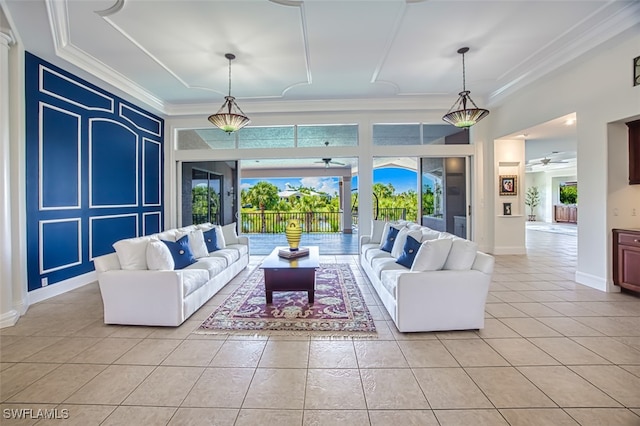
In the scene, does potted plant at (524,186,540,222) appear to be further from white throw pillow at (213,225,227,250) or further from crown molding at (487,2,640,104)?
white throw pillow at (213,225,227,250)

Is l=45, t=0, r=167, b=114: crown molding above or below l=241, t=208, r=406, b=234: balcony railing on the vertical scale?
above

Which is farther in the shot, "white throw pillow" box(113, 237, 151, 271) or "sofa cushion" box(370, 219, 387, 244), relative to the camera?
"sofa cushion" box(370, 219, 387, 244)

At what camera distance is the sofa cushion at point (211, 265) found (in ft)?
12.7

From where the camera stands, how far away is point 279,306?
11.9ft

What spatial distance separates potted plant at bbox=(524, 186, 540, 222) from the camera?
16.4 meters

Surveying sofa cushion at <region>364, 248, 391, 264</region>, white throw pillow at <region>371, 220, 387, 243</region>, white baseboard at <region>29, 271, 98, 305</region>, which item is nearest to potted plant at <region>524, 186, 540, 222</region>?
white throw pillow at <region>371, 220, 387, 243</region>

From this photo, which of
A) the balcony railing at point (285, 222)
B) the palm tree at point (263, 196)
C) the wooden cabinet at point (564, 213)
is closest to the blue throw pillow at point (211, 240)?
the balcony railing at point (285, 222)

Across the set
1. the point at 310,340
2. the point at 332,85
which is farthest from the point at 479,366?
the point at 332,85

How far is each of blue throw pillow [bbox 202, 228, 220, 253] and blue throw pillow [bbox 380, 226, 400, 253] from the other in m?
2.74

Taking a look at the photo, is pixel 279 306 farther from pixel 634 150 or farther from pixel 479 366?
pixel 634 150

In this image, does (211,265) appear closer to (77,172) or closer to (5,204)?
(5,204)

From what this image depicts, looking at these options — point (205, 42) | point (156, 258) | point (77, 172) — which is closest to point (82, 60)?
point (77, 172)

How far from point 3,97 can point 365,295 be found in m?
4.67

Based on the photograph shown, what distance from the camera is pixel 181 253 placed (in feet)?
12.7
